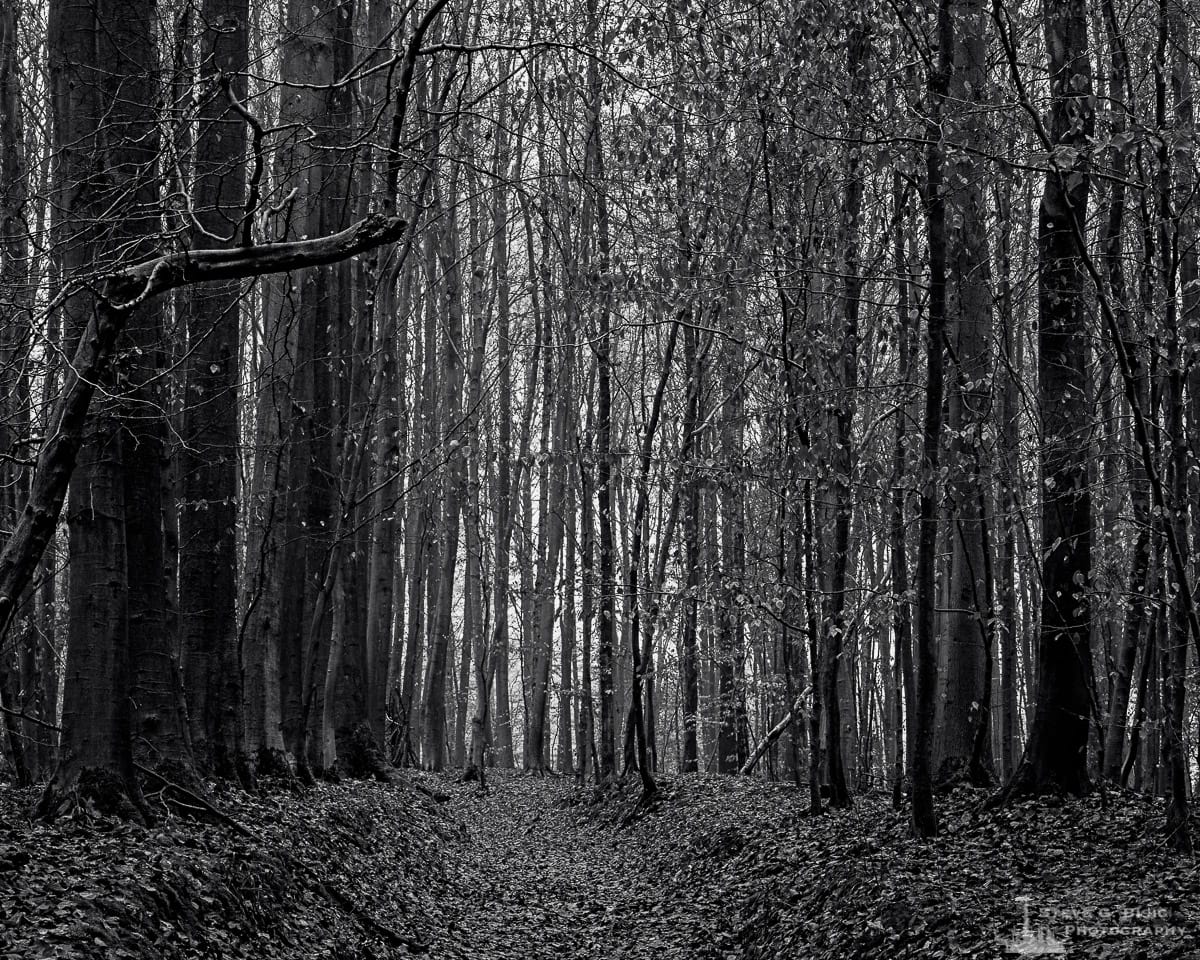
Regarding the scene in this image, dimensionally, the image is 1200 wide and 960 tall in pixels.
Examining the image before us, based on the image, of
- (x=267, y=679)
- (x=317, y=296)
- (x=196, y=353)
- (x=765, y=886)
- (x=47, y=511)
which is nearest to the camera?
(x=47, y=511)

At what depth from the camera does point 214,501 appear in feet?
35.9

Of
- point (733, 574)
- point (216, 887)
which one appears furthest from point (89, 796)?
point (733, 574)

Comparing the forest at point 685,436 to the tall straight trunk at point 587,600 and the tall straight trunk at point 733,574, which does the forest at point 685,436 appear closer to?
the tall straight trunk at point 733,574

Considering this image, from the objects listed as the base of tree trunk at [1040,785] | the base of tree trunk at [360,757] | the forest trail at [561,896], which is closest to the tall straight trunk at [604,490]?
the forest trail at [561,896]

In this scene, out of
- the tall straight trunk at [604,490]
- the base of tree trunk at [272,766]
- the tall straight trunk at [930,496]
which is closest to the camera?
the tall straight trunk at [930,496]

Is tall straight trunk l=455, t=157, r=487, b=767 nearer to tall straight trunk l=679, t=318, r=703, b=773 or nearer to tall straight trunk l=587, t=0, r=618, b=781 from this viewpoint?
tall straight trunk l=587, t=0, r=618, b=781

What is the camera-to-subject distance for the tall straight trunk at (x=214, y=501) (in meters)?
10.6

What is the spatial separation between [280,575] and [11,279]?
7.06 metres

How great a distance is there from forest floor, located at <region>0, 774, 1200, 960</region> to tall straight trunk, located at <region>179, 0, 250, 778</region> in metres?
1.02

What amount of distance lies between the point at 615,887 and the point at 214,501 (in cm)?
608

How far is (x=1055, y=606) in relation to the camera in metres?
9.29

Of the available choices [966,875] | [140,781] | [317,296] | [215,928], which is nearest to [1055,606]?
[966,875]

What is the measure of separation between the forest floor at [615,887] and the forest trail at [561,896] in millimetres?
47

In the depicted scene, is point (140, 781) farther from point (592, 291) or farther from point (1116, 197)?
point (1116, 197)
